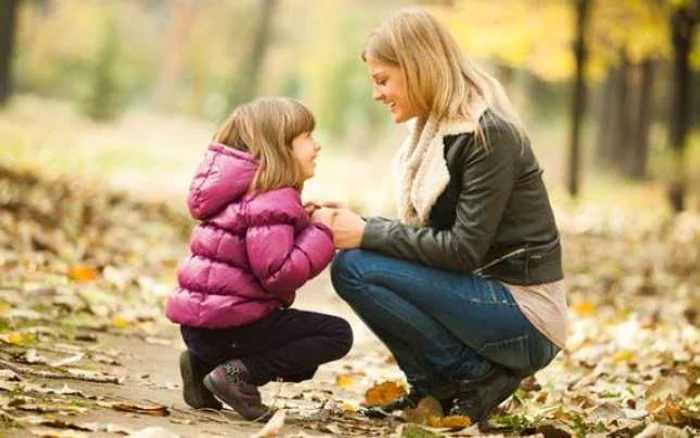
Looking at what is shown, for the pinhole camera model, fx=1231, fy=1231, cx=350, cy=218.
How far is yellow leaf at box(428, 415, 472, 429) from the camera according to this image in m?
3.97

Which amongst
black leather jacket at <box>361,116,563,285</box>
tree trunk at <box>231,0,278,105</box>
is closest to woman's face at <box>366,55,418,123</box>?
black leather jacket at <box>361,116,563,285</box>

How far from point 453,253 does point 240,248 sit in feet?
2.32

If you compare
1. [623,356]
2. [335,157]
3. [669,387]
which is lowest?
[335,157]

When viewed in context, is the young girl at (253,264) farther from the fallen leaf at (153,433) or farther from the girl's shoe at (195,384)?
the fallen leaf at (153,433)

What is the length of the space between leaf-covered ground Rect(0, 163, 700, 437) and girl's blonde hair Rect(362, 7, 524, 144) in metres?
1.05

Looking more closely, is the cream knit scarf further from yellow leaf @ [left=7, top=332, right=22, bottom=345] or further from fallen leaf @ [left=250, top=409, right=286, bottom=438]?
yellow leaf @ [left=7, top=332, right=22, bottom=345]

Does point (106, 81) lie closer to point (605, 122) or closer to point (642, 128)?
point (642, 128)

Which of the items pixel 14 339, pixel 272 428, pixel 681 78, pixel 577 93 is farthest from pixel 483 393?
pixel 577 93

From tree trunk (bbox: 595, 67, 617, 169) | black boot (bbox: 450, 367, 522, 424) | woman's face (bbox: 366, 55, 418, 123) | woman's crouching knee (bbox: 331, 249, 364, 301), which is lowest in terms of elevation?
tree trunk (bbox: 595, 67, 617, 169)

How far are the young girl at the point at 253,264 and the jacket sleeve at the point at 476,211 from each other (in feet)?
1.14

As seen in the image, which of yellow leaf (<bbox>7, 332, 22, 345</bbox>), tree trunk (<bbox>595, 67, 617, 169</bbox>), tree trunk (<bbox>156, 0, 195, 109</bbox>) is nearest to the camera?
yellow leaf (<bbox>7, 332, 22, 345</bbox>)

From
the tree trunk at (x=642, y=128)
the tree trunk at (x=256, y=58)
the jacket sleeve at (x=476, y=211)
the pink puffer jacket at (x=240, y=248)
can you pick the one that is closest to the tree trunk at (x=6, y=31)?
the tree trunk at (x=642, y=128)

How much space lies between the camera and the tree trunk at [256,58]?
132ft

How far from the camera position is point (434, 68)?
13.5 feet
